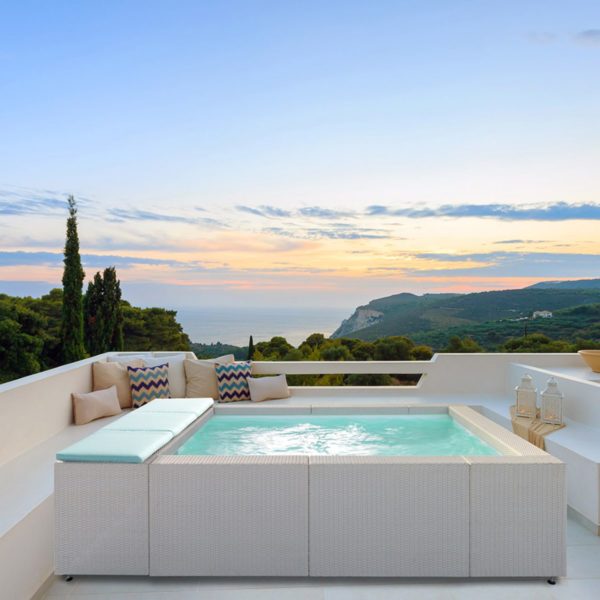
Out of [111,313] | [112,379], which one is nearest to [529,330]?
[111,313]

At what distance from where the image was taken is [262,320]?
11047mm

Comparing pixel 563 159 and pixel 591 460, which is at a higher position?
pixel 563 159

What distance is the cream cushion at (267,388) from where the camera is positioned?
509 centimetres

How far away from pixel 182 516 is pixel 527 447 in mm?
1574

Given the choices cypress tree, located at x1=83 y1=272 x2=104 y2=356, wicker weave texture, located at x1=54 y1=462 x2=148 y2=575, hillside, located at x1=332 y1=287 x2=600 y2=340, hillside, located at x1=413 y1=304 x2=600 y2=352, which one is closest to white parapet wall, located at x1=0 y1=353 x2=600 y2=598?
wicker weave texture, located at x1=54 y1=462 x2=148 y2=575

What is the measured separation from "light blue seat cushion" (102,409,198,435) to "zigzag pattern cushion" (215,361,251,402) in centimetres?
162

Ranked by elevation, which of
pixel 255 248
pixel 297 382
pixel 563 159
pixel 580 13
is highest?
pixel 580 13

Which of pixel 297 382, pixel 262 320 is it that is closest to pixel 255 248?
pixel 262 320

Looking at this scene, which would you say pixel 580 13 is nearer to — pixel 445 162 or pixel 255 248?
pixel 445 162

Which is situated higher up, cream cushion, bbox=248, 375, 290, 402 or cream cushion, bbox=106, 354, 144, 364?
cream cushion, bbox=106, 354, 144, 364

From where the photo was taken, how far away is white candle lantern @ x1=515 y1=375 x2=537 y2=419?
14.0 ft

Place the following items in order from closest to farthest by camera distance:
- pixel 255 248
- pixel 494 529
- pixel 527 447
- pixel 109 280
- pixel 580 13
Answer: pixel 494 529 < pixel 527 447 < pixel 580 13 < pixel 255 248 < pixel 109 280

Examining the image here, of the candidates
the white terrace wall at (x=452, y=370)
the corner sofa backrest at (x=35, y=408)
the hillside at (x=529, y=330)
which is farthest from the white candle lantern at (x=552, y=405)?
the hillside at (x=529, y=330)

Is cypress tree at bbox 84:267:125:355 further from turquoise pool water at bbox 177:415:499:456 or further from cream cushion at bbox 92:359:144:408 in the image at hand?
turquoise pool water at bbox 177:415:499:456
